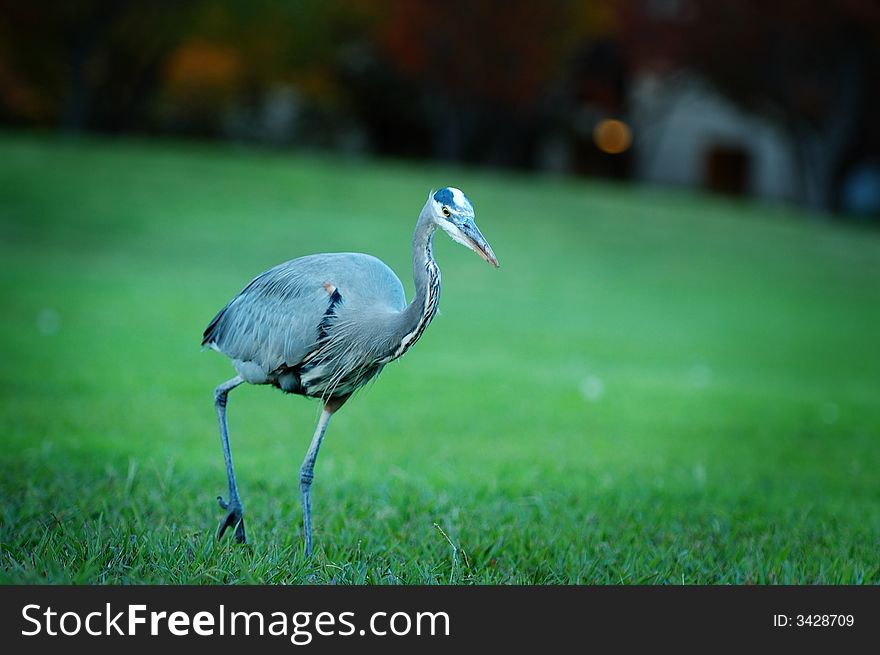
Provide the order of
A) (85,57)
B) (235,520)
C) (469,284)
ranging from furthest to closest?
(85,57), (469,284), (235,520)

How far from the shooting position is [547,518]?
227 inches

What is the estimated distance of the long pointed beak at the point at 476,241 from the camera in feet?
12.3

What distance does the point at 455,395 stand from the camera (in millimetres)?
11000

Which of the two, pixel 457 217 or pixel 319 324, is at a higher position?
pixel 457 217

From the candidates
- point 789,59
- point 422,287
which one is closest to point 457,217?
point 422,287

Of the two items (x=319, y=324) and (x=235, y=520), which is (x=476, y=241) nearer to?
(x=319, y=324)

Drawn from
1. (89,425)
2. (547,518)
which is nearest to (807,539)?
(547,518)

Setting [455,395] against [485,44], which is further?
[485,44]

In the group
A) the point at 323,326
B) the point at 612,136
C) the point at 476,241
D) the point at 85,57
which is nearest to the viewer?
the point at 476,241

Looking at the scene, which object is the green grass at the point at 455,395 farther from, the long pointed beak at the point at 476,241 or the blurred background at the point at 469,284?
the long pointed beak at the point at 476,241

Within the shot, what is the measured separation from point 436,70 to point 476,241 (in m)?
28.4

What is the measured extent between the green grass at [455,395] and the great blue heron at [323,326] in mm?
674

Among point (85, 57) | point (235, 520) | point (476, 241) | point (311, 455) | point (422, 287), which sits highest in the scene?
point (85, 57)

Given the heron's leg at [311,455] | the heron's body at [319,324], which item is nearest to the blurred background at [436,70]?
the heron's body at [319,324]
